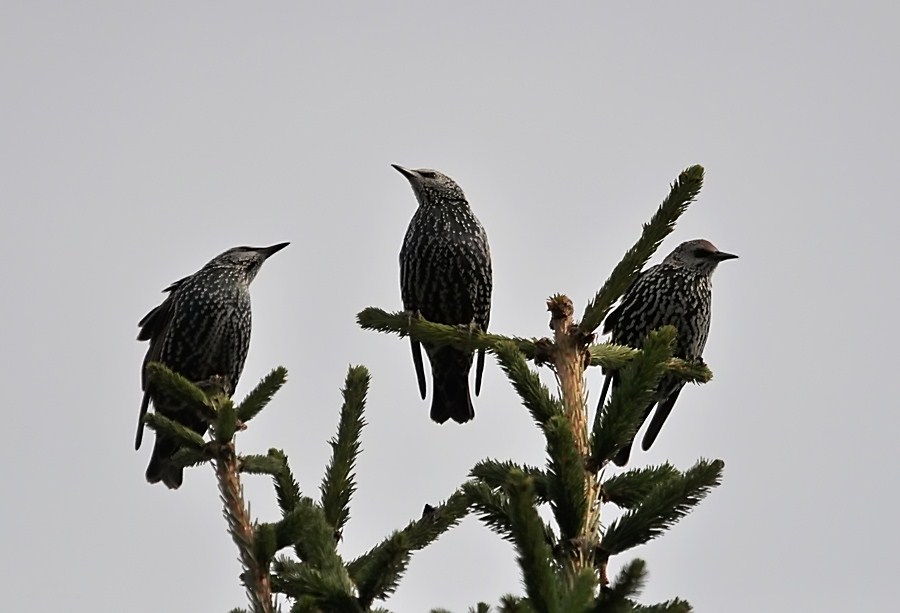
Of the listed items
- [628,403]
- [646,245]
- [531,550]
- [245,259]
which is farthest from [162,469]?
[531,550]

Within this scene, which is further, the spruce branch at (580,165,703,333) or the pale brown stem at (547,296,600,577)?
the spruce branch at (580,165,703,333)

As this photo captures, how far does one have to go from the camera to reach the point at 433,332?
177 inches

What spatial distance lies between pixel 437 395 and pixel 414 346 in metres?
0.38

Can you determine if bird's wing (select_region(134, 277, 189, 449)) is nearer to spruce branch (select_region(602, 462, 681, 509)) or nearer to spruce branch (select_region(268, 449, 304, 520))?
spruce branch (select_region(268, 449, 304, 520))

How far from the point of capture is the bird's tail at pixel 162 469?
6.37 metres

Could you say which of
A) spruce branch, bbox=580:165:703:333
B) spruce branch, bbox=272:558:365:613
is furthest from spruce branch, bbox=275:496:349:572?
spruce branch, bbox=580:165:703:333

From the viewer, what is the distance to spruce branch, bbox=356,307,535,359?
3.82 metres

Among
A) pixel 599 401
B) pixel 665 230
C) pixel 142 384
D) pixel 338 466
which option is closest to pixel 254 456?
pixel 338 466

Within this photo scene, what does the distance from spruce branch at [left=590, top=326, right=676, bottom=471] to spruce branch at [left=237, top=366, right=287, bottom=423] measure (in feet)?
5.67

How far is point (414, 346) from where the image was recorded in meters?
7.41

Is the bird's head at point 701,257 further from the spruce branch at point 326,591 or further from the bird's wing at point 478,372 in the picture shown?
the spruce branch at point 326,591

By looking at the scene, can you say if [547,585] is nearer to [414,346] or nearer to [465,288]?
[465,288]

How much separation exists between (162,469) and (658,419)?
3331mm

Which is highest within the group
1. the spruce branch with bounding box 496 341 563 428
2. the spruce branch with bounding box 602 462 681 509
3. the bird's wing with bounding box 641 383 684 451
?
the bird's wing with bounding box 641 383 684 451
